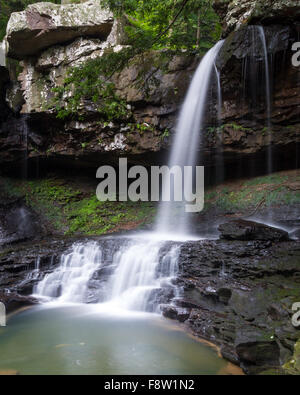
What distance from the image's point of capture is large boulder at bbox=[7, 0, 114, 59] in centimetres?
1059

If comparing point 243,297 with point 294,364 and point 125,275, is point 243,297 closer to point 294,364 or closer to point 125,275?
point 294,364

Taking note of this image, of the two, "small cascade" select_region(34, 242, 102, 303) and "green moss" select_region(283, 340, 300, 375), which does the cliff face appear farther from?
"green moss" select_region(283, 340, 300, 375)

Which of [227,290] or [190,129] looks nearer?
[227,290]

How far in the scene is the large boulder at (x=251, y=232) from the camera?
602 centimetres

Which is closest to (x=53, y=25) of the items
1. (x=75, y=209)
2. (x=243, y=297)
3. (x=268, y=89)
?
(x=75, y=209)

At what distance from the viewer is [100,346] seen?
4.47 meters

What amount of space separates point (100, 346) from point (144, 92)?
Answer: 7.58 metres

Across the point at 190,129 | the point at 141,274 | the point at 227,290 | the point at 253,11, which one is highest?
the point at 253,11

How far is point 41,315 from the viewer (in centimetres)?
592

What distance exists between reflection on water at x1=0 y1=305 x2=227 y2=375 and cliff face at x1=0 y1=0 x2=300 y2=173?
579 cm

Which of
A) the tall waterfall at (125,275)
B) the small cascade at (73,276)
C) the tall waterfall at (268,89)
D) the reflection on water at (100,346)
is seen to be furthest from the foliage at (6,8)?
the reflection on water at (100,346)

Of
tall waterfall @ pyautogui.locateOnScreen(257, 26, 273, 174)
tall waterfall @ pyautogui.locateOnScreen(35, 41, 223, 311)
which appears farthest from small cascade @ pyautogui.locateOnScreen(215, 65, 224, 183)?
tall waterfall @ pyautogui.locateOnScreen(257, 26, 273, 174)

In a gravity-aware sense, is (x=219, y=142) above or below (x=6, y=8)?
below

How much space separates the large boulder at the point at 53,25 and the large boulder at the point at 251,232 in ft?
29.5
